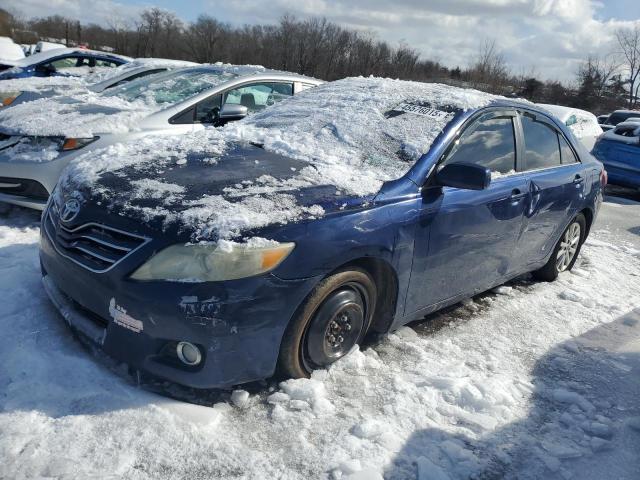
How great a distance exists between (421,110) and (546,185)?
4.03ft

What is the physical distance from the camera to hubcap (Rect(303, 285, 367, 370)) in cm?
279

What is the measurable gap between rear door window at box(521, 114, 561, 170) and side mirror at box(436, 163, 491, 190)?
45.6 inches

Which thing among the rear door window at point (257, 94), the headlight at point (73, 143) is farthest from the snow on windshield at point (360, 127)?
the rear door window at point (257, 94)

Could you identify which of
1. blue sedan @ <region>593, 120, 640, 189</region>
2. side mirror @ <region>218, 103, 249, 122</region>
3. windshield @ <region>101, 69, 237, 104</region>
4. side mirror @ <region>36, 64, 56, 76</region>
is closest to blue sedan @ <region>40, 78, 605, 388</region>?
side mirror @ <region>218, 103, 249, 122</region>

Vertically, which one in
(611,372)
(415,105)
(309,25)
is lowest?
(611,372)

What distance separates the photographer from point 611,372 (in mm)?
3527

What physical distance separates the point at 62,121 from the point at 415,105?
130 inches

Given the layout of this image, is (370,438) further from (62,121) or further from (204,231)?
(62,121)

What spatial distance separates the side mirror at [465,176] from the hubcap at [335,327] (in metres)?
Answer: 0.82

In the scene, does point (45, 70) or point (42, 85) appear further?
point (45, 70)

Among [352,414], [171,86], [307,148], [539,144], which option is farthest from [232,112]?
[352,414]

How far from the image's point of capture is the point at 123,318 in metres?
2.51

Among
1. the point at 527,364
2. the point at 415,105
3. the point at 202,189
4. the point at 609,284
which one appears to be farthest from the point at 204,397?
the point at 609,284

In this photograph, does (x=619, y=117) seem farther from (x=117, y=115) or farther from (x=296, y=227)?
(x=296, y=227)
